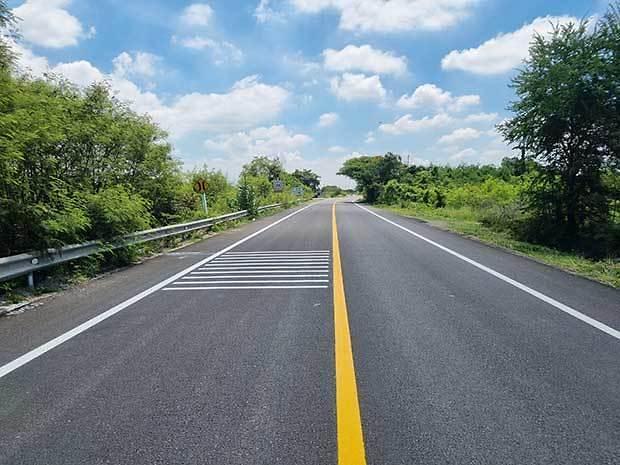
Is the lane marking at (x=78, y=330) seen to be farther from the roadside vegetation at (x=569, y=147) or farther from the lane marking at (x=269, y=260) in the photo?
the roadside vegetation at (x=569, y=147)

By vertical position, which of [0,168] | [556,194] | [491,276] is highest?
[0,168]

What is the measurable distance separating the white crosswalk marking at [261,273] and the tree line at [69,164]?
7.97 feet

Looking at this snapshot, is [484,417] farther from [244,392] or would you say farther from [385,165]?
[385,165]

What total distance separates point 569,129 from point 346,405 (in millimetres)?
14634

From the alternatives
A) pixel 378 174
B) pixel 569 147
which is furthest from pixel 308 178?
pixel 569 147

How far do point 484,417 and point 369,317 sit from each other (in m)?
2.54

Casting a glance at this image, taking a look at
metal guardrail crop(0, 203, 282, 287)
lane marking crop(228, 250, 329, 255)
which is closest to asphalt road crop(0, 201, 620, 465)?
metal guardrail crop(0, 203, 282, 287)

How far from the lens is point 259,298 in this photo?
22.2 feet

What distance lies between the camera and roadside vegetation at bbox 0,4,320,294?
726 cm

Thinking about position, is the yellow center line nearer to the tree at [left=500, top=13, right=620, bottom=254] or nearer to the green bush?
the green bush

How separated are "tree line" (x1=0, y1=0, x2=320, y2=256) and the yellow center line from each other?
5857 millimetres

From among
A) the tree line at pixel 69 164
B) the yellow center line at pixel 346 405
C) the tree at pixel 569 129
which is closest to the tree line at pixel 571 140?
the tree at pixel 569 129

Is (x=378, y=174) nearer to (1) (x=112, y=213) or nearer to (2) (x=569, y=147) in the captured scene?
(2) (x=569, y=147)

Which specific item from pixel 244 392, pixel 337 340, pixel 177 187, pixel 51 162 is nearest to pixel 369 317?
pixel 337 340
